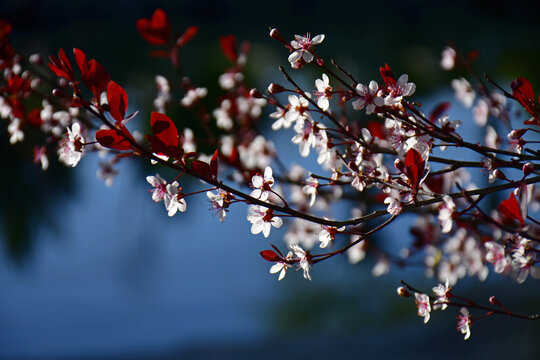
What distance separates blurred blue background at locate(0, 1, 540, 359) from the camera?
1.63 meters

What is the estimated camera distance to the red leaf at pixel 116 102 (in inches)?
15.5

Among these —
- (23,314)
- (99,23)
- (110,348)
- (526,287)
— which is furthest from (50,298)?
(526,287)

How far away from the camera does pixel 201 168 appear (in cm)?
38

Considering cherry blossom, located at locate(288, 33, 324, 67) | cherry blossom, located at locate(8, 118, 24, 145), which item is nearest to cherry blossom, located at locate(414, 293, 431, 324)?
cherry blossom, located at locate(288, 33, 324, 67)

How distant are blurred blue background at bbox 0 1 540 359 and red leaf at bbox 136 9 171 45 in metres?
1.14

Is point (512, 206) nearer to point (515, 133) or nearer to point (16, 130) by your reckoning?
point (515, 133)

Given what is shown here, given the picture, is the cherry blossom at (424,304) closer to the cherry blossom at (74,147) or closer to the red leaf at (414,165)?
the red leaf at (414,165)

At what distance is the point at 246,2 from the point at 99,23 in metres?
0.58

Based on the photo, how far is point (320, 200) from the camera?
75 centimetres

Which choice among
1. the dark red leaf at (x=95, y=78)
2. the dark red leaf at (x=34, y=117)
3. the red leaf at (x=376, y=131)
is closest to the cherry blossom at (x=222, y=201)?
the dark red leaf at (x=95, y=78)

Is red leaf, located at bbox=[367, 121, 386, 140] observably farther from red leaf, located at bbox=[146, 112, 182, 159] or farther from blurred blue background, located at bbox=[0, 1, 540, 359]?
blurred blue background, located at bbox=[0, 1, 540, 359]

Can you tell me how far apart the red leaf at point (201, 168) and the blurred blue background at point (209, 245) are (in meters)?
1.26

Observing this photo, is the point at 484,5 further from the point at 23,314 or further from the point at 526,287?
the point at 23,314

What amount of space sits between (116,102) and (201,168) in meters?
0.08
